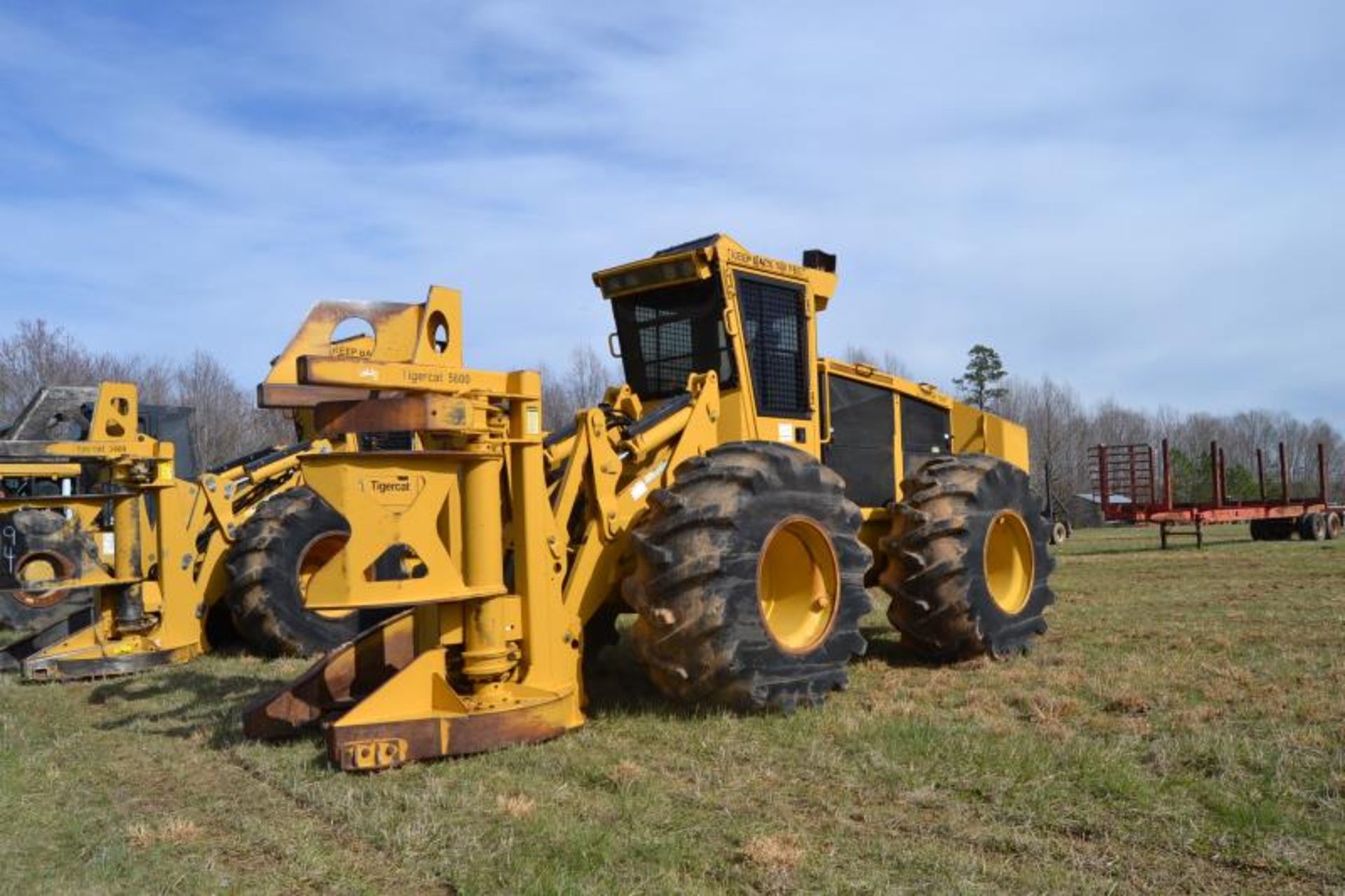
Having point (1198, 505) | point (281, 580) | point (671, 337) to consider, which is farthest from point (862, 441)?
point (1198, 505)

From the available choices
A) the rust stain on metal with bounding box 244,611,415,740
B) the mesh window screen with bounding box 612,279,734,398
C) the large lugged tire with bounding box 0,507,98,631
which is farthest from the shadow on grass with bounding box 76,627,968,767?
the mesh window screen with bounding box 612,279,734,398

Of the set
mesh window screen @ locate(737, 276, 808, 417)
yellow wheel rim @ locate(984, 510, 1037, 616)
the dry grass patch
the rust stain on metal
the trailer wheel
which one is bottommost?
the trailer wheel

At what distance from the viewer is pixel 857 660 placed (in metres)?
8.99

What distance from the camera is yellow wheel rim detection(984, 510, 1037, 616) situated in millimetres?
9375

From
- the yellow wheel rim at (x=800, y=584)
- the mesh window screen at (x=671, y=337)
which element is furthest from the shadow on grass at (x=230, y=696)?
the mesh window screen at (x=671, y=337)

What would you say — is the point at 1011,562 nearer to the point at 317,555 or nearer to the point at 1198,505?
the point at 317,555

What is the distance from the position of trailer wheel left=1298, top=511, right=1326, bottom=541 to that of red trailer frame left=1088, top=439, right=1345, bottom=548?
2cm

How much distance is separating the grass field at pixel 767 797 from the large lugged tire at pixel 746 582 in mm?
256

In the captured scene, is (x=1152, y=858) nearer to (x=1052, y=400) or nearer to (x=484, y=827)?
(x=484, y=827)

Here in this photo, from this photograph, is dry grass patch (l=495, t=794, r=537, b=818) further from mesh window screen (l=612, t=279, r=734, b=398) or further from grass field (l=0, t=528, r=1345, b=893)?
mesh window screen (l=612, t=279, r=734, b=398)

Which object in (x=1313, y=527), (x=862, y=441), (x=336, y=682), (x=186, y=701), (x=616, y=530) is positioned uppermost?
(x=862, y=441)

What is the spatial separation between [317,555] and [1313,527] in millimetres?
27081

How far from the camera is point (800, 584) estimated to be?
7426 mm

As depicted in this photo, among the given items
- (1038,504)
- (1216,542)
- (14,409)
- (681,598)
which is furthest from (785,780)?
(14,409)
